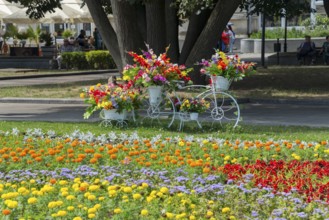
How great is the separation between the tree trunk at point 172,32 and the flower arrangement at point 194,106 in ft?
26.4

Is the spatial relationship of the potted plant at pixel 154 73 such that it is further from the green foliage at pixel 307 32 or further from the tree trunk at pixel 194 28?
the green foliage at pixel 307 32

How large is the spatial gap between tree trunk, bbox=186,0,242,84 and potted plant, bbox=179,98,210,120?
22.2 feet

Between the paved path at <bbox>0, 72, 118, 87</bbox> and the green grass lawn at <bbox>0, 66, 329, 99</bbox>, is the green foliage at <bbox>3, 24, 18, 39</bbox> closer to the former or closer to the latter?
the paved path at <bbox>0, 72, 118, 87</bbox>

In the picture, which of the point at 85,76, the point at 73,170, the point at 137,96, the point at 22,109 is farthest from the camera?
the point at 85,76

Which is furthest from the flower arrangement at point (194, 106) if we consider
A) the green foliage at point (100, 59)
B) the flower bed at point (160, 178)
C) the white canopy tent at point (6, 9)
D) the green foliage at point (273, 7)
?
the white canopy tent at point (6, 9)

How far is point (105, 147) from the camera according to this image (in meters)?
10.1

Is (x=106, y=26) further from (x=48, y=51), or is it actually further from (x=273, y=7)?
(x=48, y=51)

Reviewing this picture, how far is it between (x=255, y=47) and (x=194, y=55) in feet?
86.8

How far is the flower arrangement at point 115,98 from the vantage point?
12.4 metres

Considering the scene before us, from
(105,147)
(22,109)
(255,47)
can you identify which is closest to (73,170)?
(105,147)

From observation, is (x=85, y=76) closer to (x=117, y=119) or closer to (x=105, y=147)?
(x=117, y=119)

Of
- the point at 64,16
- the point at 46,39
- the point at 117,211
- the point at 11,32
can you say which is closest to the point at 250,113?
the point at 117,211

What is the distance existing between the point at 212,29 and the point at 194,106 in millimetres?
7164

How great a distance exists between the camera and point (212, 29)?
19.4m
